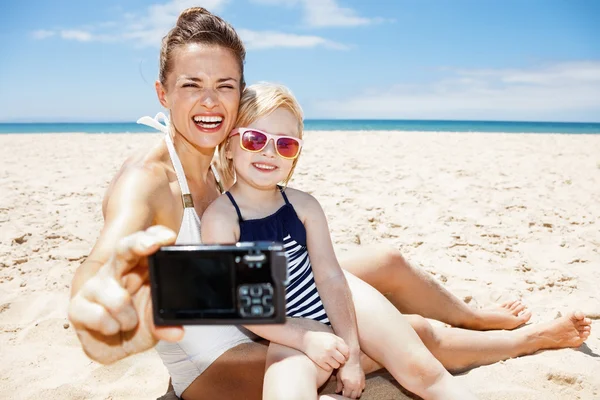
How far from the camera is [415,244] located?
4.68m

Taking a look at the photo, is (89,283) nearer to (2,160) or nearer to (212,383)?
(212,383)

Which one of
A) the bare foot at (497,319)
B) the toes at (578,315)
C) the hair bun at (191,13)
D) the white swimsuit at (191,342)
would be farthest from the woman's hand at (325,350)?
the hair bun at (191,13)

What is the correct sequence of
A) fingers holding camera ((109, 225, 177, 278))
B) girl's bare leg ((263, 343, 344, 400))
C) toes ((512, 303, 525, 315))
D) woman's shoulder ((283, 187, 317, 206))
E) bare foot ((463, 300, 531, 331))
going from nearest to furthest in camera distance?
fingers holding camera ((109, 225, 177, 278)), girl's bare leg ((263, 343, 344, 400)), woman's shoulder ((283, 187, 317, 206)), bare foot ((463, 300, 531, 331)), toes ((512, 303, 525, 315))

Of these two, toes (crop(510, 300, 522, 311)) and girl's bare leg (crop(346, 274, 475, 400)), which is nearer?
girl's bare leg (crop(346, 274, 475, 400))

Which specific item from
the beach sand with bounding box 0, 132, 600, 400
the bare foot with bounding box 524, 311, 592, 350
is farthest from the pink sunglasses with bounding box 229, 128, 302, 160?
the bare foot with bounding box 524, 311, 592, 350

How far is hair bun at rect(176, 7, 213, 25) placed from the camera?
2.61 m

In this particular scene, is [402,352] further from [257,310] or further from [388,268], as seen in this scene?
[257,310]

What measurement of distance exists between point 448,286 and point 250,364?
6.71ft

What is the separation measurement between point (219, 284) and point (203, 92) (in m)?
1.39

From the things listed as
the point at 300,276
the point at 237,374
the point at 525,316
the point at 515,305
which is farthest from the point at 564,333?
the point at 237,374

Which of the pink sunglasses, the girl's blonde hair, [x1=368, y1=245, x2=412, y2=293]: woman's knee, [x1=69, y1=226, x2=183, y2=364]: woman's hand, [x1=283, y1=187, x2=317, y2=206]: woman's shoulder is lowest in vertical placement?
[x1=368, y1=245, x2=412, y2=293]: woman's knee

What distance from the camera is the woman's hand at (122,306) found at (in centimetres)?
131

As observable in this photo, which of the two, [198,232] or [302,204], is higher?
[302,204]

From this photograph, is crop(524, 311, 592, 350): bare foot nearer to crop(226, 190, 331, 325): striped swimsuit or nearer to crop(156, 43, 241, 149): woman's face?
crop(226, 190, 331, 325): striped swimsuit
